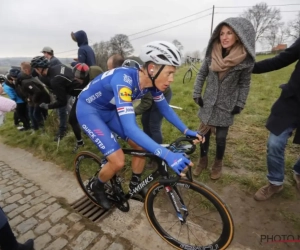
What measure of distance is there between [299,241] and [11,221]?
3992 millimetres

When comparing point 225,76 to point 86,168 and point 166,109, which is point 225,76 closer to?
point 166,109

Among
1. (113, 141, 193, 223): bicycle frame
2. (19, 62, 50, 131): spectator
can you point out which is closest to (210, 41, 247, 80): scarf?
(113, 141, 193, 223): bicycle frame

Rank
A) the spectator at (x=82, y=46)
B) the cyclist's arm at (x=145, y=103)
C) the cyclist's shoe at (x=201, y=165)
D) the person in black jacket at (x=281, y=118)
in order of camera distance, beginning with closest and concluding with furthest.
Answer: the person in black jacket at (x=281, y=118) < the cyclist's arm at (x=145, y=103) < the cyclist's shoe at (x=201, y=165) < the spectator at (x=82, y=46)

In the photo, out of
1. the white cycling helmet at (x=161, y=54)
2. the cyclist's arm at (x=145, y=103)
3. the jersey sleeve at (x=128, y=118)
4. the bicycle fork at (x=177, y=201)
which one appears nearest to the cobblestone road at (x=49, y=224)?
the bicycle fork at (x=177, y=201)

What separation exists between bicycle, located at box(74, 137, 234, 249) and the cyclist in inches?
9.0

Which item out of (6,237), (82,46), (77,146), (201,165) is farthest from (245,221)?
(82,46)

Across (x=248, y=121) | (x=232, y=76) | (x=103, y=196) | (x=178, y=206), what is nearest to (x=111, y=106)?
(x=103, y=196)

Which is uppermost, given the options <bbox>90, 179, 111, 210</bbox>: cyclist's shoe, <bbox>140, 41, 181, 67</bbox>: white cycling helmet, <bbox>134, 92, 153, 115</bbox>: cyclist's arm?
<bbox>140, 41, 181, 67</bbox>: white cycling helmet

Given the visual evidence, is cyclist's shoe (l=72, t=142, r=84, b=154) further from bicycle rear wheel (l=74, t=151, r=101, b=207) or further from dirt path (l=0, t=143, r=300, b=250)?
dirt path (l=0, t=143, r=300, b=250)

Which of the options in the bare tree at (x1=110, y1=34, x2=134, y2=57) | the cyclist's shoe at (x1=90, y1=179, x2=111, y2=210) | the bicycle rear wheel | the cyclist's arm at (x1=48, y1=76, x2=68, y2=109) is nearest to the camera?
the cyclist's shoe at (x1=90, y1=179, x2=111, y2=210)

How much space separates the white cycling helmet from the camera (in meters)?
2.30

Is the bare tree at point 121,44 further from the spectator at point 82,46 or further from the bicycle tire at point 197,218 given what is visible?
the bicycle tire at point 197,218

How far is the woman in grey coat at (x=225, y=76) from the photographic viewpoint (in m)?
2.87

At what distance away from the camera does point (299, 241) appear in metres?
2.57
